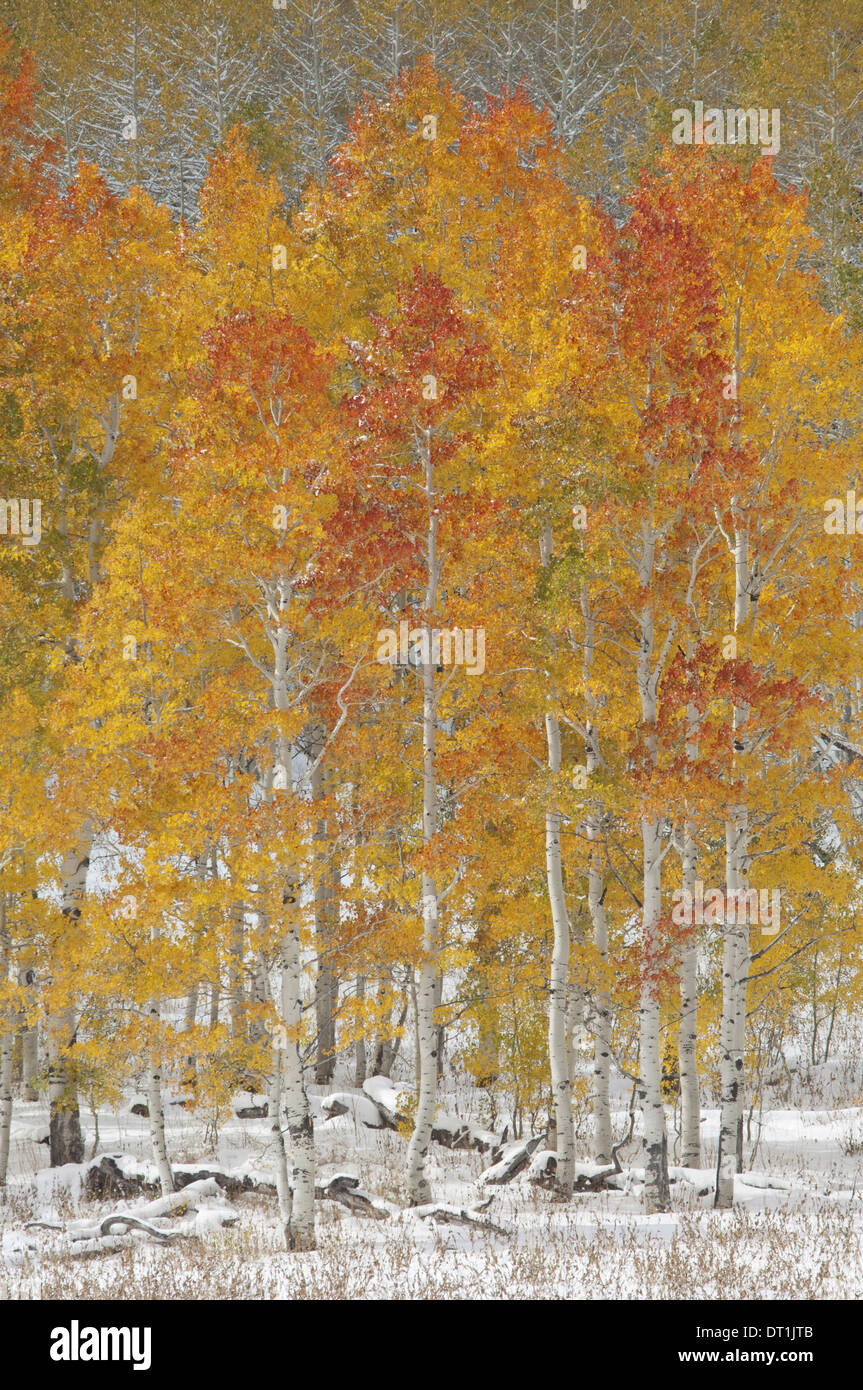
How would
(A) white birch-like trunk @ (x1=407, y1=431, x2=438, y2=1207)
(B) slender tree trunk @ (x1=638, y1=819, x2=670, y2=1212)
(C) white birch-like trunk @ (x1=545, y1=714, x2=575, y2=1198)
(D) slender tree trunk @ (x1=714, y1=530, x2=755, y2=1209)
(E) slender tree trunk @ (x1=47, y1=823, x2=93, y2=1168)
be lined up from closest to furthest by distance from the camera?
(B) slender tree trunk @ (x1=638, y1=819, x2=670, y2=1212)
(D) slender tree trunk @ (x1=714, y1=530, x2=755, y2=1209)
(A) white birch-like trunk @ (x1=407, y1=431, x2=438, y2=1207)
(C) white birch-like trunk @ (x1=545, y1=714, x2=575, y2=1198)
(E) slender tree trunk @ (x1=47, y1=823, x2=93, y2=1168)

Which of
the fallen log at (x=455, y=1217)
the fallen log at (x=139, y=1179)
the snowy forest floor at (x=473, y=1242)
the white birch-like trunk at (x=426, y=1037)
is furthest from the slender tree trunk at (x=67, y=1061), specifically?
the fallen log at (x=455, y=1217)

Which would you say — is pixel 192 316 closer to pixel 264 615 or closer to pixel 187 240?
pixel 187 240

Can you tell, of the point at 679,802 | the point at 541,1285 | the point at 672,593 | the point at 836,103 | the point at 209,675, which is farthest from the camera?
the point at 836,103

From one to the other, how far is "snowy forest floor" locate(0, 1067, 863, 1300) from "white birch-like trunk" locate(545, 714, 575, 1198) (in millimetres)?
575

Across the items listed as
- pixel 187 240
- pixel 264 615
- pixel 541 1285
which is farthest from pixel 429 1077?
pixel 187 240

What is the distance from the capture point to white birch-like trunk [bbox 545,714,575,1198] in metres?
14.0

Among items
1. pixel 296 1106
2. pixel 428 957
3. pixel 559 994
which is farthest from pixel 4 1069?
pixel 559 994

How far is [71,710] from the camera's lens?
13.7m

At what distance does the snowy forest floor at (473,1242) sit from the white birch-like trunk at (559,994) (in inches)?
22.6

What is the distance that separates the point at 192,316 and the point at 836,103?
56.1ft

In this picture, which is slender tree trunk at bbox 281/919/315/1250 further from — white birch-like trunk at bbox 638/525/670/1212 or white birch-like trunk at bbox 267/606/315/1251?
white birch-like trunk at bbox 638/525/670/1212

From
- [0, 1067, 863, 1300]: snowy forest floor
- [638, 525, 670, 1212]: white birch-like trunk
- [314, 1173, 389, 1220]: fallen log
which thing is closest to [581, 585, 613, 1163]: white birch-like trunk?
[638, 525, 670, 1212]: white birch-like trunk

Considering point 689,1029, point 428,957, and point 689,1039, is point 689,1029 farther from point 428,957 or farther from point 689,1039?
point 428,957

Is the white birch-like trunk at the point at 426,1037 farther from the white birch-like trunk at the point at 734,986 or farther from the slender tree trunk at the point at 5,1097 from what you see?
the slender tree trunk at the point at 5,1097
